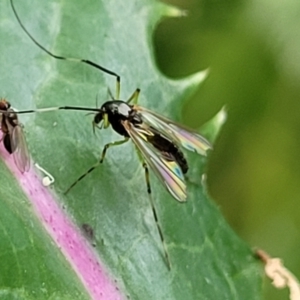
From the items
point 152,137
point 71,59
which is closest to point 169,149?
point 152,137

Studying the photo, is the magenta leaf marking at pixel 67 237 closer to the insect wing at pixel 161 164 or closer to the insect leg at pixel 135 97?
the insect wing at pixel 161 164

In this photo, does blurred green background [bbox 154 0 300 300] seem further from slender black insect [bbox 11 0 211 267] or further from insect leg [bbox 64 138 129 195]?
insect leg [bbox 64 138 129 195]

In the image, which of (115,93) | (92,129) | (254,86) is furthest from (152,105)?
(254,86)

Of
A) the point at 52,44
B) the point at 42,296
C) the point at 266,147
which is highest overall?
the point at 52,44

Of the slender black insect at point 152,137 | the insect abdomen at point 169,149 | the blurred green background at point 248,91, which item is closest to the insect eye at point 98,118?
the slender black insect at point 152,137

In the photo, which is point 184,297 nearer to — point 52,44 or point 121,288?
point 121,288
